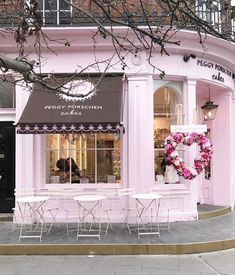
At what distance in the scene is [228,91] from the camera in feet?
44.0

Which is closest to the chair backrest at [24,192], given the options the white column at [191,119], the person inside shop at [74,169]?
the person inside shop at [74,169]

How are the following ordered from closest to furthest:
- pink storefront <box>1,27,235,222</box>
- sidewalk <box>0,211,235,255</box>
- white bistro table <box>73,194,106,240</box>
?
sidewalk <box>0,211,235,255</box>, white bistro table <box>73,194,106,240</box>, pink storefront <box>1,27,235,222</box>

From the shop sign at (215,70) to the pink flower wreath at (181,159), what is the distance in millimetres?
1980

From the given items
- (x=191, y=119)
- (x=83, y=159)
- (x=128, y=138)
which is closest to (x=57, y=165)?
(x=83, y=159)

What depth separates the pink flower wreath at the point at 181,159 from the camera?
10.9 m

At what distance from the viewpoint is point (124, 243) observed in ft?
29.5

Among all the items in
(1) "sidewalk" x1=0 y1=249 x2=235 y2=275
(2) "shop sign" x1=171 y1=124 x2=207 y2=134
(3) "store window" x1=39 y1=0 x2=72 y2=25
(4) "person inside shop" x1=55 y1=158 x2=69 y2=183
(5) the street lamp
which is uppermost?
(3) "store window" x1=39 y1=0 x2=72 y2=25

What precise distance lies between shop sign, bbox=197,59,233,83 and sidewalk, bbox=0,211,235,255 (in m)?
4.19

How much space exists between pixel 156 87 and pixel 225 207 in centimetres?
405

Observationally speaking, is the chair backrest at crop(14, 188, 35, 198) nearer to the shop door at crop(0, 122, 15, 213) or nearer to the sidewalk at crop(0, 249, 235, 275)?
the shop door at crop(0, 122, 15, 213)

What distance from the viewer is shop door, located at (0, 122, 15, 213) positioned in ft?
38.2

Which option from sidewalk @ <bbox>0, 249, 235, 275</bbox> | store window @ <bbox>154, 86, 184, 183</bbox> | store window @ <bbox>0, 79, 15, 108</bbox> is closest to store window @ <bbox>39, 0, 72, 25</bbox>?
store window @ <bbox>0, 79, 15, 108</bbox>

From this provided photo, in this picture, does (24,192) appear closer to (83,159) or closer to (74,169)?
(74,169)

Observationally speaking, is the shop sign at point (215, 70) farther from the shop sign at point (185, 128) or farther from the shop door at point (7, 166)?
the shop door at point (7, 166)
